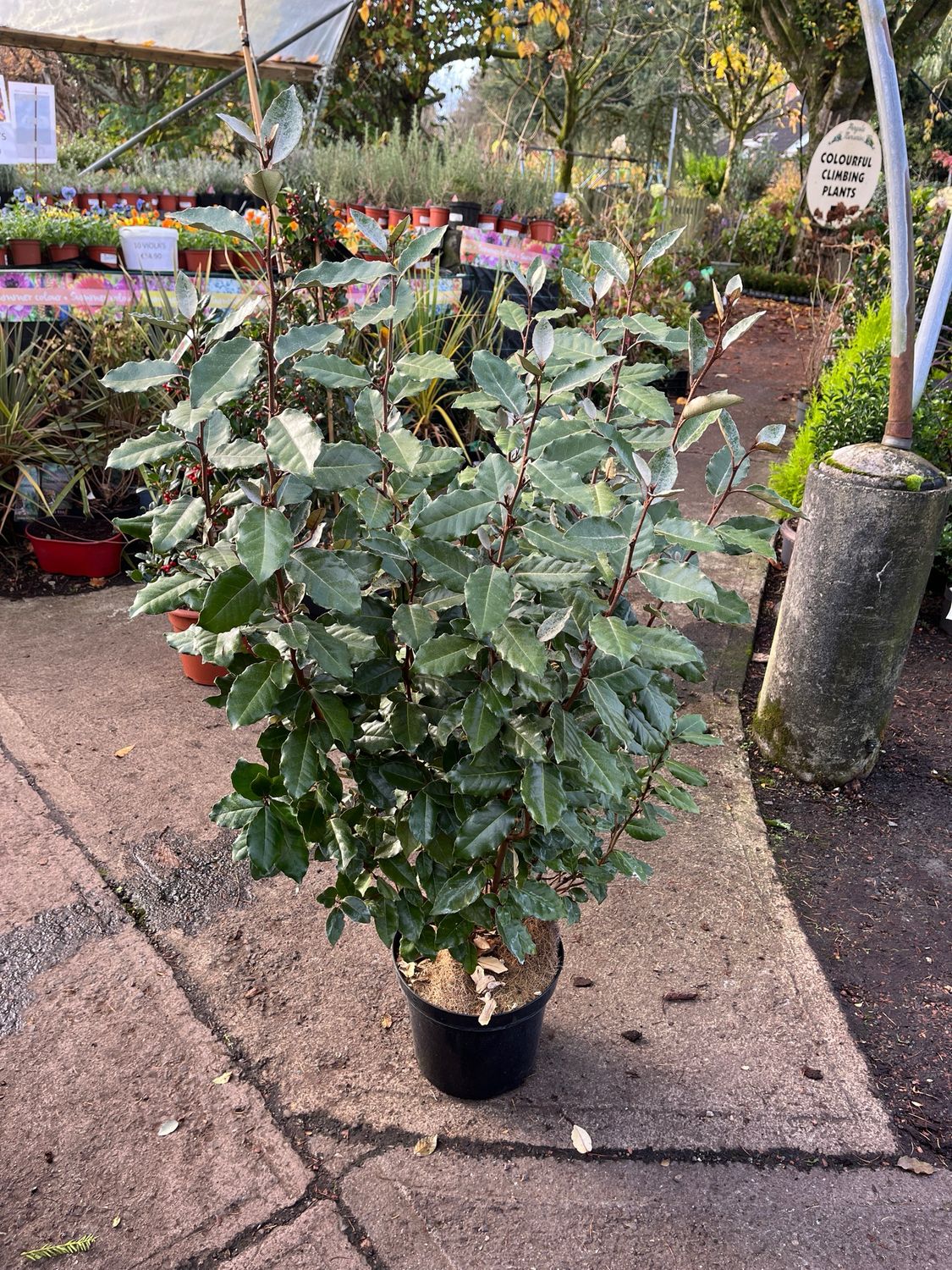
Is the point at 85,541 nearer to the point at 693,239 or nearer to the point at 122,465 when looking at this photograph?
the point at 122,465

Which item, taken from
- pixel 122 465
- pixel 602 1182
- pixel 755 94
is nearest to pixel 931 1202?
pixel 602 1182

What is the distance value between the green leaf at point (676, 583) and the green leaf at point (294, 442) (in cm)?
50

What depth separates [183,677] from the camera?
362cm

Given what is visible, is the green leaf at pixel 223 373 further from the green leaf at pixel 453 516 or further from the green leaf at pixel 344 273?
the green leaf at pixel 453 516

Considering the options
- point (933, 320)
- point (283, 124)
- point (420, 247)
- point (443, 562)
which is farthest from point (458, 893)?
point (933, 320)

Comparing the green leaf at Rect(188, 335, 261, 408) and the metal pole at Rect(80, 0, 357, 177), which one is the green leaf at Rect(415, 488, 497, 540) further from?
the metal pole at Rect(80, 0, 357, 177)

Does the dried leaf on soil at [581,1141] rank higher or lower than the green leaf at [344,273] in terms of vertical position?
lower

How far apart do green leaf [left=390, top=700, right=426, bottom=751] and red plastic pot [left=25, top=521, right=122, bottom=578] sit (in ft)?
10.4

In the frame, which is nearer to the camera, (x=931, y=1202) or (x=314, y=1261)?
(x=314, y=1261)

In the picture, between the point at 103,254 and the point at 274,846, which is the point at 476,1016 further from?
the point at 103,254

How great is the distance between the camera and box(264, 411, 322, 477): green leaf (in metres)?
1.16

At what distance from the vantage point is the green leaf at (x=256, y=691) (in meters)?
1.35

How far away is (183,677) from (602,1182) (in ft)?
8.09

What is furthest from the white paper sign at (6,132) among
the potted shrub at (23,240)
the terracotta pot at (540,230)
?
the terracotta pot at (540,230)
